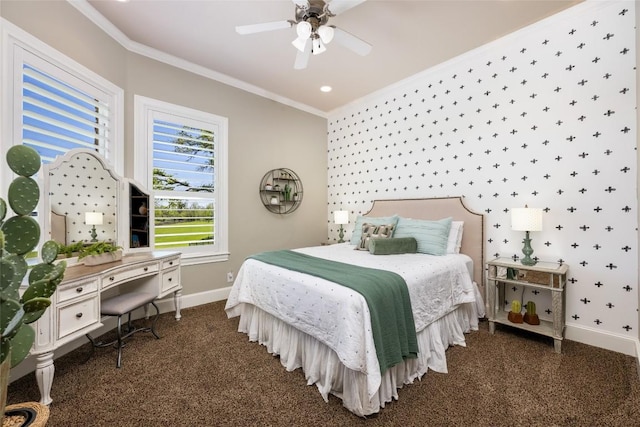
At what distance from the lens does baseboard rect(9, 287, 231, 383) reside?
6.06 feet

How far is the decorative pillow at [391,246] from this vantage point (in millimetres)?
2676

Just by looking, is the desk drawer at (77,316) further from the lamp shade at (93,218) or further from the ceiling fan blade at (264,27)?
the ceiling fan blade at (264,27)

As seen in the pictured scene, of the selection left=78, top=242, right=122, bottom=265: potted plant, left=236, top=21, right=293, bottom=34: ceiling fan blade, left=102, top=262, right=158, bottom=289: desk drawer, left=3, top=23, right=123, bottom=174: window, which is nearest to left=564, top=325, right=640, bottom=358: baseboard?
left=236, top=21, right=293, bottom=34: ceiling fan blade

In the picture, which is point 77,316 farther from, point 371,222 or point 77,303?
point 371,222

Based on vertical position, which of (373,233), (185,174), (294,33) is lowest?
(373,233)

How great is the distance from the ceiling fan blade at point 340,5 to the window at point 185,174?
2089 mm

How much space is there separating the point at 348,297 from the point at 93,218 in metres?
2.36

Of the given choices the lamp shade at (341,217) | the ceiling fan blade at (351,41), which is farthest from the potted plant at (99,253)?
the lamp shade at (341,217)

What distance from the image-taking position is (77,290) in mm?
1748

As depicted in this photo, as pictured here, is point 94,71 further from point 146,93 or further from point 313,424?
point 313,424

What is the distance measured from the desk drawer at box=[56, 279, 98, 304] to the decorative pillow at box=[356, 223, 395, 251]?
2.37 m

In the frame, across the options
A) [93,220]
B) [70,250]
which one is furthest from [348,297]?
[93,220]

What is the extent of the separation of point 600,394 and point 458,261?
45.8 inches

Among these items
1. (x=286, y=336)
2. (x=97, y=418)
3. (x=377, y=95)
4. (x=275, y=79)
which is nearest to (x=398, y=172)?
(x=377, y=95)
